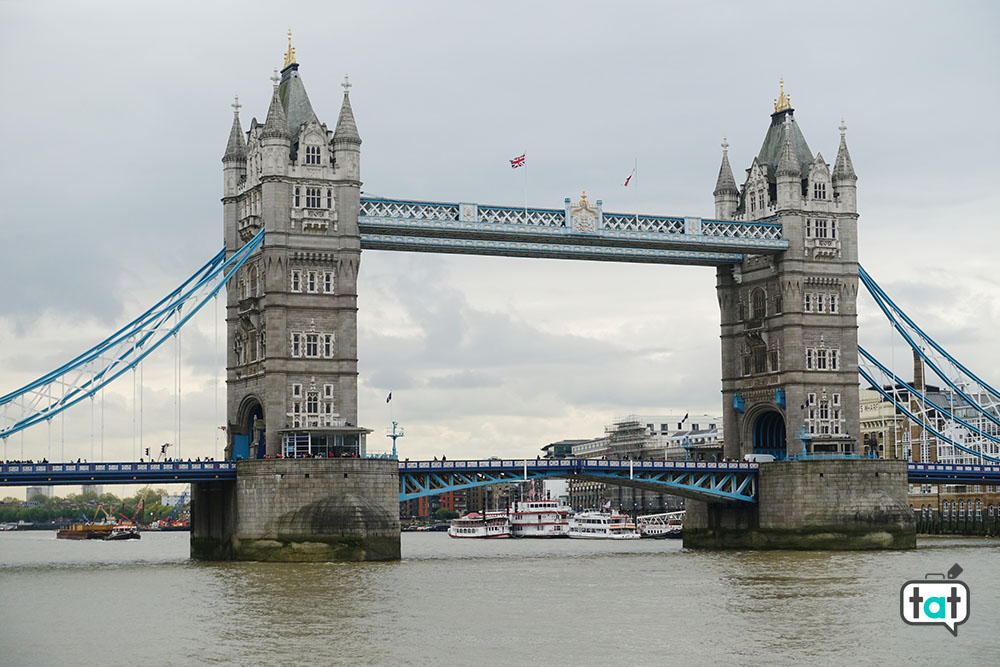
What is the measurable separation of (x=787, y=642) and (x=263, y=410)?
1843 inches

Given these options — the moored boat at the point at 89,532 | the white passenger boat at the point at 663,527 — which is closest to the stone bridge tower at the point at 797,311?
the white passenger boat at the point at 663,527

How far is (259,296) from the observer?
91.1m

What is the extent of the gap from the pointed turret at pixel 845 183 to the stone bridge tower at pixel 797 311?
0.21ft

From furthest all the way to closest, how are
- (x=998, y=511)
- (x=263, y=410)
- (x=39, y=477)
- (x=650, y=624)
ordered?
1. (x=998, y=511)
2. (x=263, y=410)
3. (x=39, y=477)
4. (x=650, y=624)

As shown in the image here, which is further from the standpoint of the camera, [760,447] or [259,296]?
[760,447]

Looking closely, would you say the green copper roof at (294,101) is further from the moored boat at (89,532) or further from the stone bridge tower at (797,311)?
the moored boat at (89,532)

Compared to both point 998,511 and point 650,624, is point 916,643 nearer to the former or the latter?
point 650,624

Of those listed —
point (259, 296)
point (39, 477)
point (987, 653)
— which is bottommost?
point (987, 653)

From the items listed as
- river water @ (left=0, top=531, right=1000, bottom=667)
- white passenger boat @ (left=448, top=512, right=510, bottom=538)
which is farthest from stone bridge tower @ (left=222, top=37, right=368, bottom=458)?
white passenger boat @ (left=448, top=512, right=510, bottom=538)

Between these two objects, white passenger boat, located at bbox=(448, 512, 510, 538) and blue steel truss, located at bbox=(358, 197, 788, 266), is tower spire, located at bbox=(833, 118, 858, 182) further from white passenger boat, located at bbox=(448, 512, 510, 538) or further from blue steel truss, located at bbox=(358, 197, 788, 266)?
white passenger boat, located at bbox=(448, 512, 510, 538)

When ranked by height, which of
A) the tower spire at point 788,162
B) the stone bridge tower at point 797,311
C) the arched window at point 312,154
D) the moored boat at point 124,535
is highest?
the tower spire at point 788,162

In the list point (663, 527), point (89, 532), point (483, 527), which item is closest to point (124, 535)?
point (89, 532)

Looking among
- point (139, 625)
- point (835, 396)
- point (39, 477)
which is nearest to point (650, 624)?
point (139, 625)

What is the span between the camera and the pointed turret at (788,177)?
104062 millimetres
